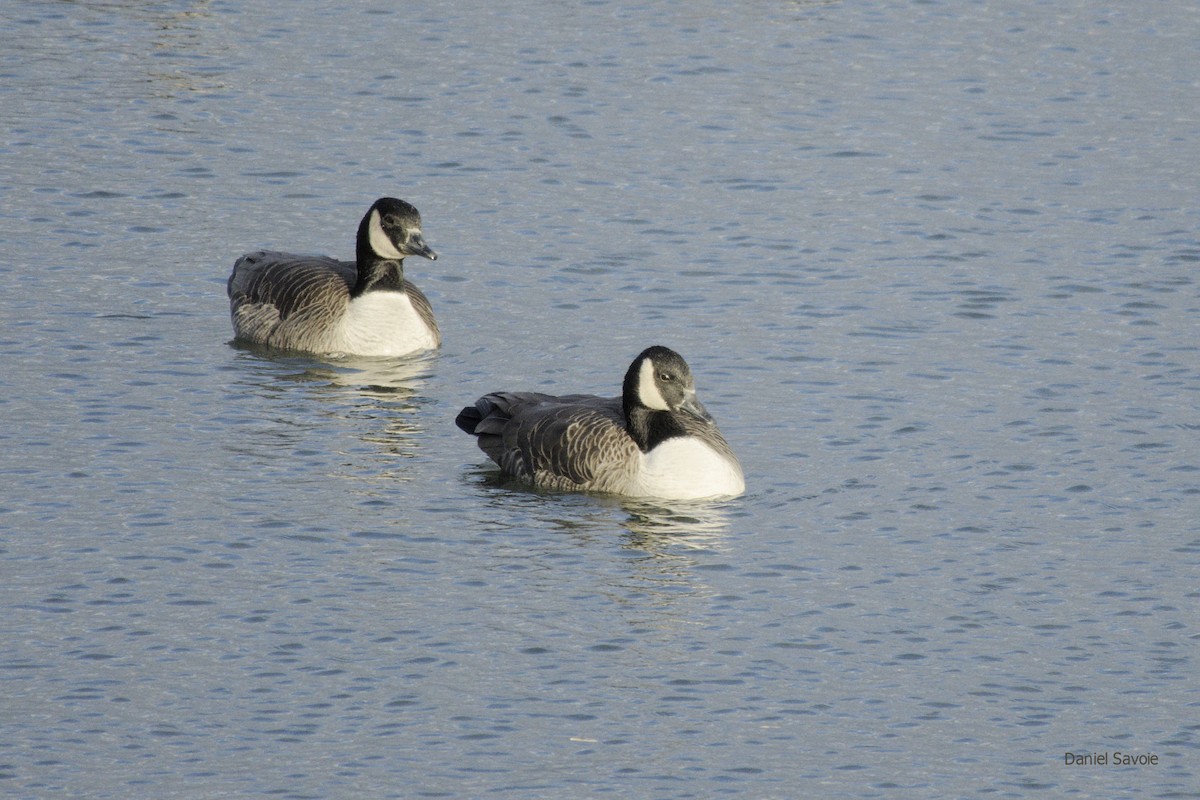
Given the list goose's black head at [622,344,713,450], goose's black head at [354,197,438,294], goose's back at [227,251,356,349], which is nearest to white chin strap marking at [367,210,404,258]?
goose's black head at [354,197,438,294]

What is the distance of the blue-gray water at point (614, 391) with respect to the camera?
12320 millimetres

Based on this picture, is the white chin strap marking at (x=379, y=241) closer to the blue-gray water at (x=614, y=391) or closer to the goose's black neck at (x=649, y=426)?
the blue-gray water at (x=614, y=391)

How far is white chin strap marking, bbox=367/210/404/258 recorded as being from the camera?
64.9 ft

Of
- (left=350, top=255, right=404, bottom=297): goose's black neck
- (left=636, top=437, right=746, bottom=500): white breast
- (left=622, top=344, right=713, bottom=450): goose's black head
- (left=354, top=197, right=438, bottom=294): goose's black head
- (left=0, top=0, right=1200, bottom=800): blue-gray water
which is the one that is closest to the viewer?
(left=0, top=0, right=1200, bottom=800): blue-gray water

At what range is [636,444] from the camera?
16.4 metres

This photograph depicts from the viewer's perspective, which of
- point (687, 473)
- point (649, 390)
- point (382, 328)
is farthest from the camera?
point (382, 328)

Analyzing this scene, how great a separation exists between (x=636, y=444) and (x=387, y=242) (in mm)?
4575

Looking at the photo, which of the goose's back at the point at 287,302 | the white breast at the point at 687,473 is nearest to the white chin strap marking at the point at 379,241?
the goose's back at the point at 287,302

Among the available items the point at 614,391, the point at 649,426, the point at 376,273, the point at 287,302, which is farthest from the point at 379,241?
the point at 649,426

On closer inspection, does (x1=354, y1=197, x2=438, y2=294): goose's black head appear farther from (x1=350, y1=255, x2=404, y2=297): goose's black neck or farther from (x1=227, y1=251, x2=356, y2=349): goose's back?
(x1=227, y1=251, x2=356, y2=349): goose's back

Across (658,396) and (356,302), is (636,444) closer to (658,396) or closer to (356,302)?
(658,396)

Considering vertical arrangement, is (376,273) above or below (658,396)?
above

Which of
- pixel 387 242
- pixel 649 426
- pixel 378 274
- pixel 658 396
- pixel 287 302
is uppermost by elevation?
pixel 387 242

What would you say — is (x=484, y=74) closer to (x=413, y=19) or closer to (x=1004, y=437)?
(x=413, y=19)
